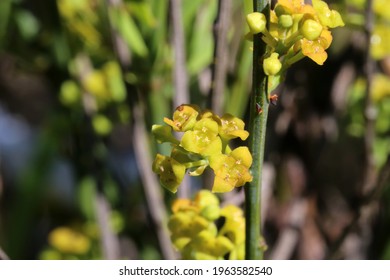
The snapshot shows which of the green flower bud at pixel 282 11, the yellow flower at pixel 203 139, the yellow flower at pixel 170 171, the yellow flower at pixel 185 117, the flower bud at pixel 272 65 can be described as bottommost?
the yellow flower at pixel 170 171

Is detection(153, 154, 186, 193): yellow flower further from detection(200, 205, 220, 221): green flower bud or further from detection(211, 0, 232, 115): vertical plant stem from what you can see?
detection(211, 0, 232, 115): vertical plant stem

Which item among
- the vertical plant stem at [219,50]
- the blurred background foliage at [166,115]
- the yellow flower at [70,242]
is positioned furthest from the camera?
the yellow flower at [70,242]

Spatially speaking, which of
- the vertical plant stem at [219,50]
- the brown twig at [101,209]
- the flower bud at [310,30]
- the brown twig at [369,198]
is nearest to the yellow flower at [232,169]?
the flower bud at [310,30]

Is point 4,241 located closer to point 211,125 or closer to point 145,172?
point 145,172

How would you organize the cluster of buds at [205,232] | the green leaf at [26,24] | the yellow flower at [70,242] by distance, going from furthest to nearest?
the yellow flower at [70,242] < the green leaf at [26,24] < the cluster of buds at [205,232]

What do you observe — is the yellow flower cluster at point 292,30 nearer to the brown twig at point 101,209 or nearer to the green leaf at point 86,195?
the brown twig at point 101,209

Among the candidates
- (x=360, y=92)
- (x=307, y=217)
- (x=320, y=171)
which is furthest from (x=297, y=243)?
(x=360, y=92)

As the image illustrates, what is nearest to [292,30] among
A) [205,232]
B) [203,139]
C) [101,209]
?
[203,139]

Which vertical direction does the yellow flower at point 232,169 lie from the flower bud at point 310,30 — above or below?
below

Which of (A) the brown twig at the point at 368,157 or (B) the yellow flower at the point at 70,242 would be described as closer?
(A) the brown twig at the point at 368,157
